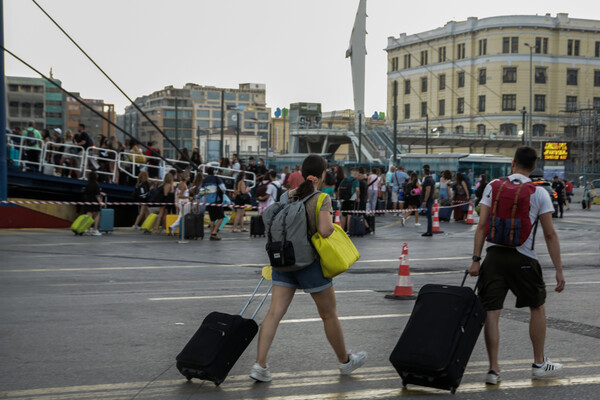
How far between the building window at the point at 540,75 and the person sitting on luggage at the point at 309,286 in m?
86.1

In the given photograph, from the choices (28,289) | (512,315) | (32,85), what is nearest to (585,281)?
(512,315)

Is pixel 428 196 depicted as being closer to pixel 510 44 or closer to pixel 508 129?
pixel 508 129

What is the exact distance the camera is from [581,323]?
798 centimetres

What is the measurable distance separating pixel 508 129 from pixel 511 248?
275ft

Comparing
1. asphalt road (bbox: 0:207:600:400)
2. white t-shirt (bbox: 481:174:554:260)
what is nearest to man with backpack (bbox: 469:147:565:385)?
white t-shirt (bbox: 481:174:554:260)

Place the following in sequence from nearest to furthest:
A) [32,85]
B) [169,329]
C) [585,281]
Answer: [169,329] < [585,281] < [32,85]

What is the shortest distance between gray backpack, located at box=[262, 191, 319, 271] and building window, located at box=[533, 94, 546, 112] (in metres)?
85.5

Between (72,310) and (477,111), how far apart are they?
8450 centimetres

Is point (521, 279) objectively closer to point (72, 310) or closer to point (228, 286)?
point (72, 310)

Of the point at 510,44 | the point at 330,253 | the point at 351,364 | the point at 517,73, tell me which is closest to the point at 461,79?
the point at 517,73

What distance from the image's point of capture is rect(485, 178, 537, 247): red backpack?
5.46 metres

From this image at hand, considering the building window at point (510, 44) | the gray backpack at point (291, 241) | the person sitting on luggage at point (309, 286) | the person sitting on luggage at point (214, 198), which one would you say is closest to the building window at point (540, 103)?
the building window at point (510, 44)

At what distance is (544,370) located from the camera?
227 inches

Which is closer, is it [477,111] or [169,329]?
[169,329]
